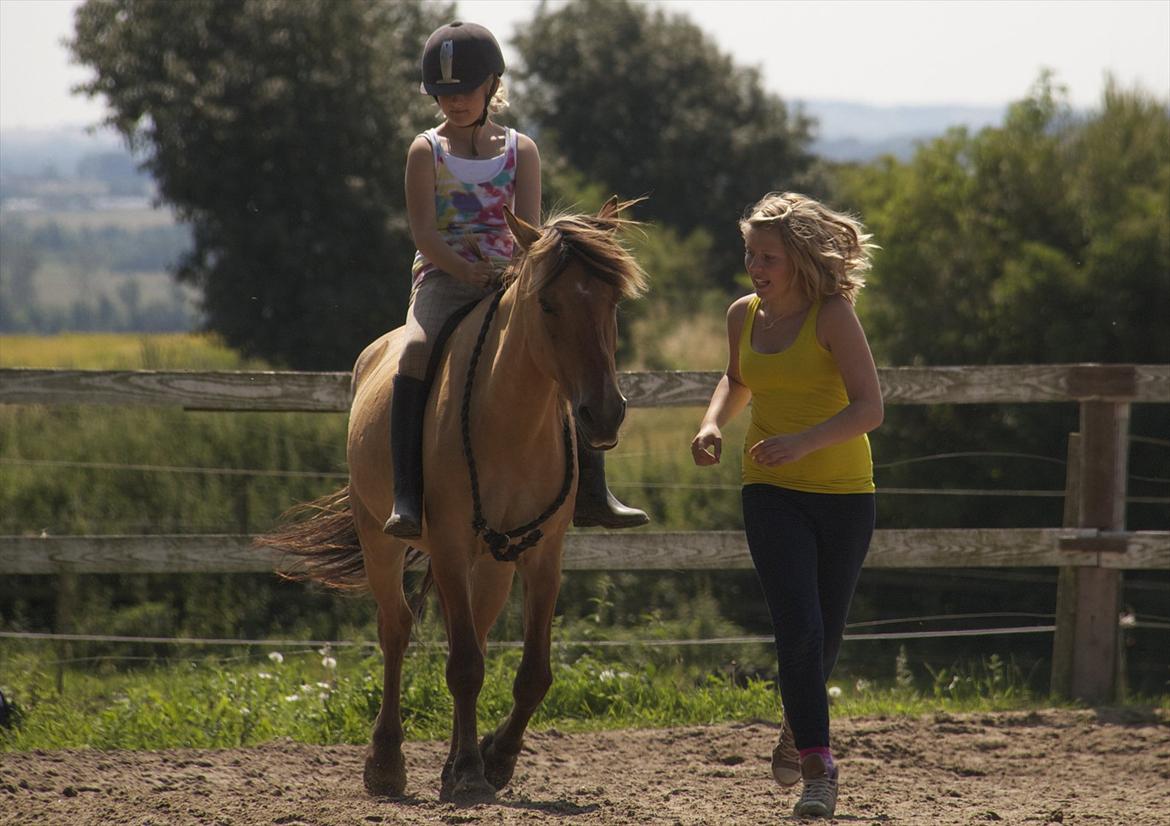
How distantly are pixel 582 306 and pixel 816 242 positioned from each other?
2.57 feet

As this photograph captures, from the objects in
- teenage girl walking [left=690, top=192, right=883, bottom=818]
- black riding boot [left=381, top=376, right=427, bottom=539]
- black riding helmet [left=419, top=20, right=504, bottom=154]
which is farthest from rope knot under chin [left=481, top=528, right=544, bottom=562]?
black riding helmet [left=419, top=20, right=504, bottom=154]

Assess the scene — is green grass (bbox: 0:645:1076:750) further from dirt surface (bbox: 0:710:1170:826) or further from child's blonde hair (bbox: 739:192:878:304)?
child's blonde hair (bbox: 739:192:878:304)

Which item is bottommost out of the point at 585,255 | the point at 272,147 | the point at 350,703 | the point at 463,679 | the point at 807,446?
the point at 350,703

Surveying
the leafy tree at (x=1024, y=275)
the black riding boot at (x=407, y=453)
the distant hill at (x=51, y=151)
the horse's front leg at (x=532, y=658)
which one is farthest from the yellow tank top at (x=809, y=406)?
the distant hill at (x=51, y=151)

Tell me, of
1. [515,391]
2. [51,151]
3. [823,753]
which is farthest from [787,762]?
[51,151]

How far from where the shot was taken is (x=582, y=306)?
429 centimetres

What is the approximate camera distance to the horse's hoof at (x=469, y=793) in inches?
188

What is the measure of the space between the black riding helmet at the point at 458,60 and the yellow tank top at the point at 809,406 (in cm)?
154

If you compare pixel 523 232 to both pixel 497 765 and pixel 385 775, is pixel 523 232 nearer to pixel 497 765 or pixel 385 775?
pixel 497 765

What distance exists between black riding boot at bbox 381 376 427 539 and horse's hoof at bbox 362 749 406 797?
40.6 inches

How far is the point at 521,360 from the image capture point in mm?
4664

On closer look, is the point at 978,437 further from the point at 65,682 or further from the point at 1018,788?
the point at 65,682

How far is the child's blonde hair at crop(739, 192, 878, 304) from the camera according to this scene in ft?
14.1

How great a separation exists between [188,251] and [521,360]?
20.2 m
